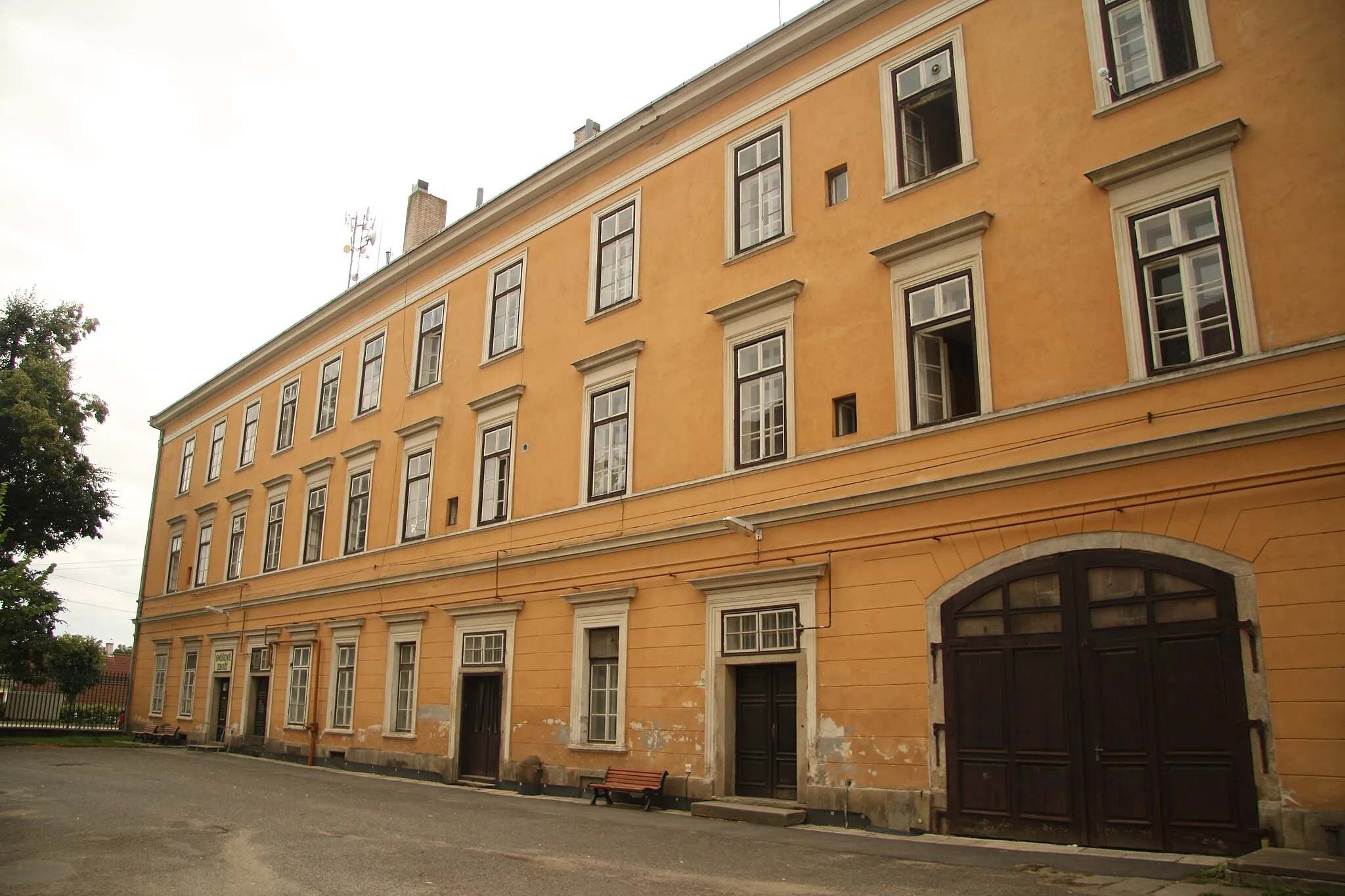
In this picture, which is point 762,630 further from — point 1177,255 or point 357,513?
point 357,513

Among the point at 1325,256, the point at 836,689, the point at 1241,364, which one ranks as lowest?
the point at 836,689

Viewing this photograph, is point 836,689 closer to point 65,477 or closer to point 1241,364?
point 1241,364

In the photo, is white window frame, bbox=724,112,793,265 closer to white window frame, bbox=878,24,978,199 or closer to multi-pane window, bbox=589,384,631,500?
white window frame, bbox=878,24,978,199

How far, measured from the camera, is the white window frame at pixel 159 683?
3195 cm

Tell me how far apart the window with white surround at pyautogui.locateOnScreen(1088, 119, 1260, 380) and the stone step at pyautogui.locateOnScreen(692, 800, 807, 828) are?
669cm

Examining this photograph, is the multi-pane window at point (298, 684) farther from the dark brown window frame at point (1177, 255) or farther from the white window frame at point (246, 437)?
the dark brown window frame at point (1177, 255)

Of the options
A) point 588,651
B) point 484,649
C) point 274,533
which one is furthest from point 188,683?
point 588,651

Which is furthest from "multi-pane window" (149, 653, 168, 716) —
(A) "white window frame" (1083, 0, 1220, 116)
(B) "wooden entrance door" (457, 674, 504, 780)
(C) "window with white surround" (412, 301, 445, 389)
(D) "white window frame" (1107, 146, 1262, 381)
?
(A) "white window frame" (1083, 0, 1220, 116)

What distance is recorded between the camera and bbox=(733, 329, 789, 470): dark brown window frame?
571 inches

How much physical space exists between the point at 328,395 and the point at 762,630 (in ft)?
54.5

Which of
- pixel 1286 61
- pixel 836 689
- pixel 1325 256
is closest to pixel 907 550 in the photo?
pixel 836 689

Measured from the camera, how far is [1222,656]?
9828 mm

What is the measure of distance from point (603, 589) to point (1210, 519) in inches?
369

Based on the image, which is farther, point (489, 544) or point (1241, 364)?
point (489, 544)
